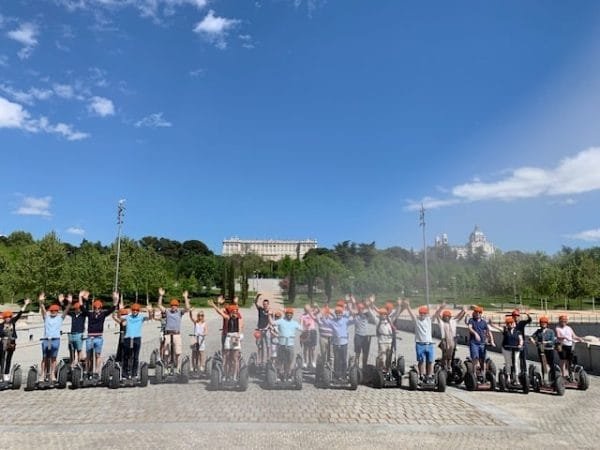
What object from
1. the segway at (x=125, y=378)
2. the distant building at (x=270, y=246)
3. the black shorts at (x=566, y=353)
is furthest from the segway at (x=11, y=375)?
the distant building at (x=270, y=246)

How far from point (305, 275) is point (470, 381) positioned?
239 ft

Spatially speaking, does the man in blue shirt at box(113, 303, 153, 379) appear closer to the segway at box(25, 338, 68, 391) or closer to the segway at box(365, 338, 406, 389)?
the segway at box(25, 338, 68, 391)

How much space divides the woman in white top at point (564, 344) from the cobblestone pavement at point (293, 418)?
3.19ft

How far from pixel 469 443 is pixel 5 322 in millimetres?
10698

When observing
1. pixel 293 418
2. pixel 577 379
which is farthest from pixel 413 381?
pixel 577 379

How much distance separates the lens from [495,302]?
7606cm

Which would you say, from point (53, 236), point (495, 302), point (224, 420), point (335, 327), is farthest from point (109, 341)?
point (495, 302)

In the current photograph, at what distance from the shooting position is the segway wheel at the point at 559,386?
11531 mm

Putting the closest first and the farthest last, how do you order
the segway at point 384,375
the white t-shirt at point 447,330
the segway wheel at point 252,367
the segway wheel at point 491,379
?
the segway wheel at point 491,379
the segway at point 384,375
the white t-shirt at point 447,330
the segway wheel at point 252,367

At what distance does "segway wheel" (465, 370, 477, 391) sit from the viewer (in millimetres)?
11961

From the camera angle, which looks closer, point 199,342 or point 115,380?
point 115,380

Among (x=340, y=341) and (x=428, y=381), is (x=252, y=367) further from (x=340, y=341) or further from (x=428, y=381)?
(x=428, y=381)

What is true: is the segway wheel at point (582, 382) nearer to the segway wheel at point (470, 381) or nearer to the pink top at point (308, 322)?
the segway wheel at point (470, 381)

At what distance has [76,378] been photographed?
11.5 metres
